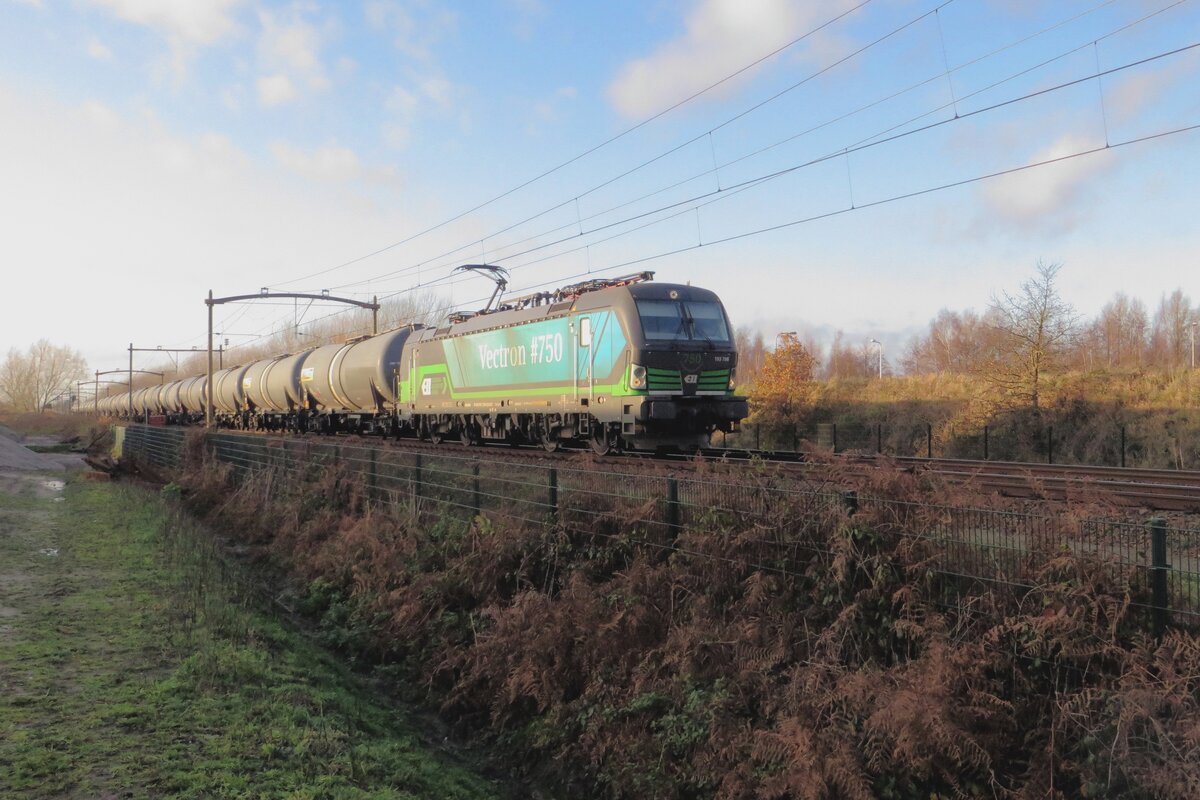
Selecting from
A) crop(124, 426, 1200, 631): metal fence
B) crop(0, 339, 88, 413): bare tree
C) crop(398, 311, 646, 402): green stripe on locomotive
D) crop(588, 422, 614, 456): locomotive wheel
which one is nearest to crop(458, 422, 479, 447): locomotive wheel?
crop(398, 311, 646, 402): green stripe on locomotive

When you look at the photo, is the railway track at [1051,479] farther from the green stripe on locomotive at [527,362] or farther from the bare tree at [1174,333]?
the bare tree at [1174,333]

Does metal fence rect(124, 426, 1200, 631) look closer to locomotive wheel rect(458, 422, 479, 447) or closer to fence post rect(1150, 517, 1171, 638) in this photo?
fence post rect(1150, 517, 1171, 638)

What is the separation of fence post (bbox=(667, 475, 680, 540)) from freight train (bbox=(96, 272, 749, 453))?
7.41 metres

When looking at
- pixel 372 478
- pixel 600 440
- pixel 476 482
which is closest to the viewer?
pixel 476 482

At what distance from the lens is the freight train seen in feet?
50.0

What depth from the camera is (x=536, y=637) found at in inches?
287

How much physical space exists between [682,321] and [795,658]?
1073 centimetres

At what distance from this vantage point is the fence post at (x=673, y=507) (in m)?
7.29

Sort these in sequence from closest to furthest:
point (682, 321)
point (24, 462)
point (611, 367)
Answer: point (611, 367)
point (682, 321)
point (24, 462)

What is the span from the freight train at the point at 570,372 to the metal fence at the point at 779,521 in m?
4.69

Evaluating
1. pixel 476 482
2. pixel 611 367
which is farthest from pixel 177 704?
pixel 611 367

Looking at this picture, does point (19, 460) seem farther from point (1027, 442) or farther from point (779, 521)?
point (1027, 442)

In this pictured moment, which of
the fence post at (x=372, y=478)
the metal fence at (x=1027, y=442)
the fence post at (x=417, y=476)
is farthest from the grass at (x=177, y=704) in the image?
the metal fence at (x=1027, y=442)

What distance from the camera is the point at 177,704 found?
5.56m
